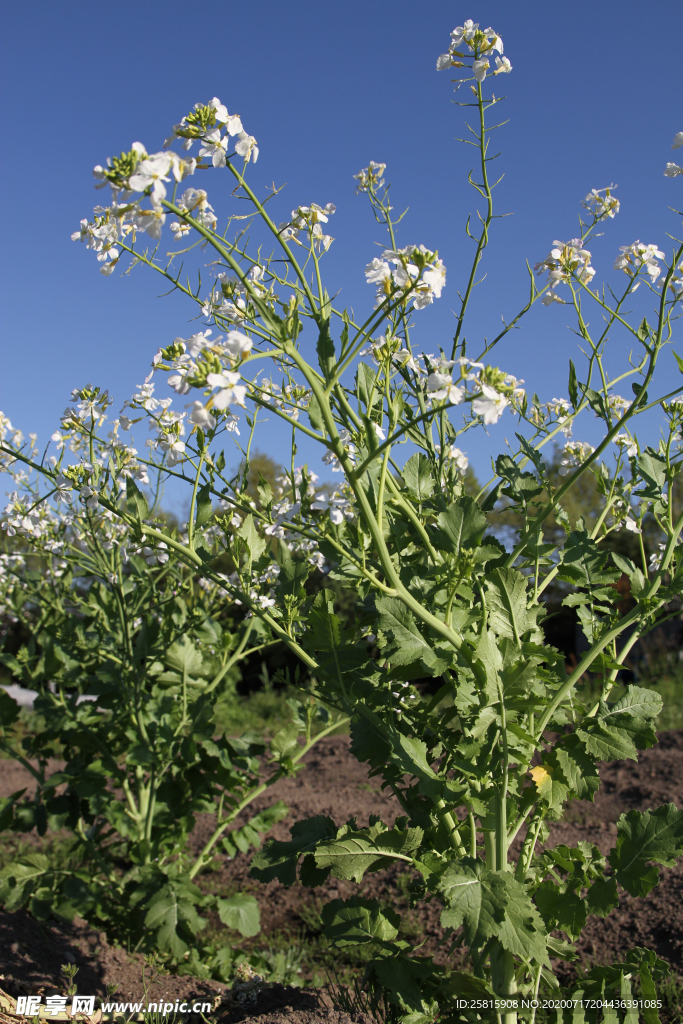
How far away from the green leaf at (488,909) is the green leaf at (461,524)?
76cm

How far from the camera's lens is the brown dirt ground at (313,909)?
8.24 feet

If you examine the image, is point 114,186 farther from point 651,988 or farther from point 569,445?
point 651,988

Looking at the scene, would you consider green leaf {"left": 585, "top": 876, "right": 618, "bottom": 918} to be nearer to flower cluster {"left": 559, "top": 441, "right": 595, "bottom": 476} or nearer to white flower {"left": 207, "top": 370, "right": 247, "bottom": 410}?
flower cluster {"left": 559, "top": 441, "right": 595, "bottom": 476}

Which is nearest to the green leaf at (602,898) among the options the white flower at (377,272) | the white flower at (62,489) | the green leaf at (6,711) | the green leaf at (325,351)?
the green leaf at (325,351)

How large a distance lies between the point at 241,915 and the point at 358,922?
3.53ft

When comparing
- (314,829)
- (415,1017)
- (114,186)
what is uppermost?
(114,186)

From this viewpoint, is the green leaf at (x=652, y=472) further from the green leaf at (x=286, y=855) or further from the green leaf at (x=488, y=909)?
the green leaf at (x=286, y=855)

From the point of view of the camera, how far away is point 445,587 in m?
1.67

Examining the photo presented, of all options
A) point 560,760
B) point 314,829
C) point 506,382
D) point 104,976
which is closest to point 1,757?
point 104,976

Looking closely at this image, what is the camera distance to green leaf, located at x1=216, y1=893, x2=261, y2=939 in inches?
104

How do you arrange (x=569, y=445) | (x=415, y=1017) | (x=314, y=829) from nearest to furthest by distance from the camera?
(x=415, y=1017) < (x=314, y=829) < (x=569, y=445)

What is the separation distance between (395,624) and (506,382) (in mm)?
638

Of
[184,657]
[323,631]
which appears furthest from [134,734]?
[323,631]

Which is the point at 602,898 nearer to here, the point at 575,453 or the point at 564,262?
the point at 575,453
